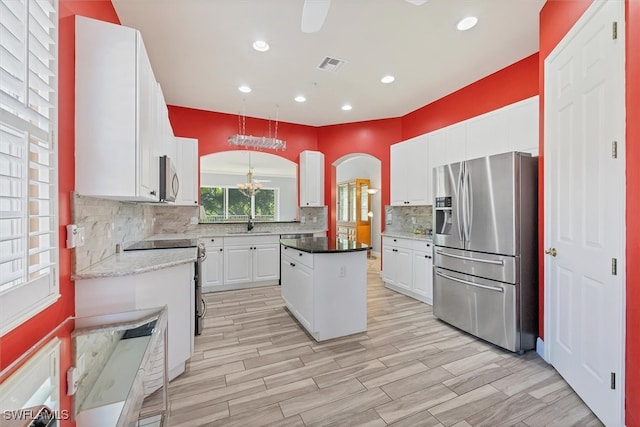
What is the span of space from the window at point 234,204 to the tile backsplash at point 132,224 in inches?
101

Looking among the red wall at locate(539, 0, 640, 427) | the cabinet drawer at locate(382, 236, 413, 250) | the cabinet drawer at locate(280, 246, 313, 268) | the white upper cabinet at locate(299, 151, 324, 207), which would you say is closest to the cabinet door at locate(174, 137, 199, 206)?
the white upper cabinet at locate(299, 151, 324, 207)

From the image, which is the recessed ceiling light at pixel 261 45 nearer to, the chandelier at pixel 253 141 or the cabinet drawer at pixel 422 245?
the chandelier at pixel 253 141

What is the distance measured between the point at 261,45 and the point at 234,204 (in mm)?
5869

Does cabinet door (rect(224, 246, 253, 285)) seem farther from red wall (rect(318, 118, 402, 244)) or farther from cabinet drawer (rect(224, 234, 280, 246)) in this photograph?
red wall (rect(318, 118, 402, 244))

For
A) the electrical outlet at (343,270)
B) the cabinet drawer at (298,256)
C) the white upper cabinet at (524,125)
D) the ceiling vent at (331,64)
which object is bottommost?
the electrical outlet at (343,270)

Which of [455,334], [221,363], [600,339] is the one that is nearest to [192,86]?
[221,363]

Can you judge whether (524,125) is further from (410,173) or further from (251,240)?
(251,240)

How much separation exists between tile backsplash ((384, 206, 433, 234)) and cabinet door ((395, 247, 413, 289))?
0.53 meters

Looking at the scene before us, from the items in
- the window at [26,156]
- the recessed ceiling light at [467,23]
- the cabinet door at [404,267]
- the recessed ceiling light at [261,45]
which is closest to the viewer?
the window at [26,156]

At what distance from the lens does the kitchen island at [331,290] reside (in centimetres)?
269

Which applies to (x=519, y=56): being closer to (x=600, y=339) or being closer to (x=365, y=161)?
(x=600, y=339)

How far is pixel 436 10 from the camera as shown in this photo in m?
2.36

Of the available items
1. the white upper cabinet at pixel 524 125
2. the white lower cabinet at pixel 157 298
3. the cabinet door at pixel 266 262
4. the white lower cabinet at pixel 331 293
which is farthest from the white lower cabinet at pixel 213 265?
the white upper cabinet at pixel 524 125

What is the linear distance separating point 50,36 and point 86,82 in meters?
0.41
